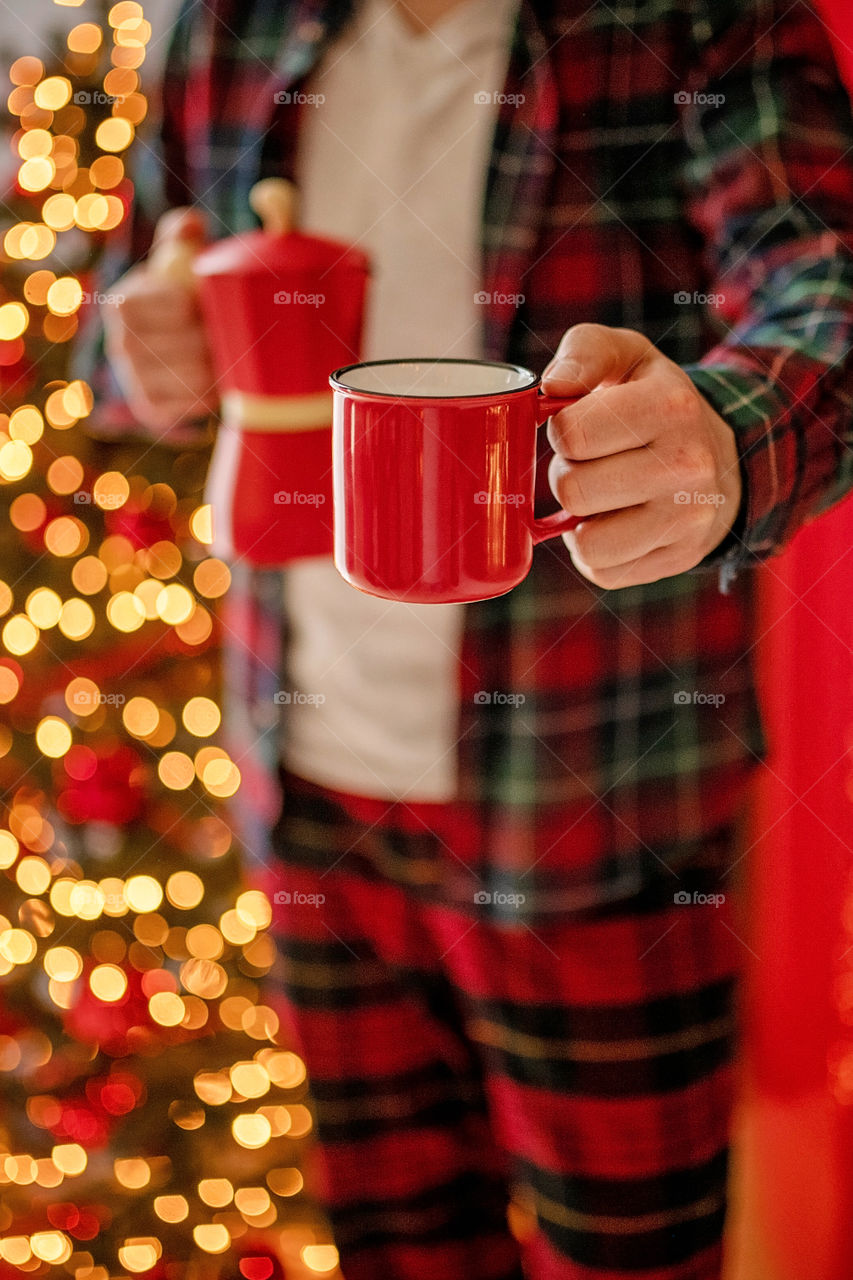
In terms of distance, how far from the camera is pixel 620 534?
45cm

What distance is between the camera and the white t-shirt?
63 cm

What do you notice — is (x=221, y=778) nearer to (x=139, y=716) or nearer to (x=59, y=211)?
(x=139, y=716)

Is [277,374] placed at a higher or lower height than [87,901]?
higher

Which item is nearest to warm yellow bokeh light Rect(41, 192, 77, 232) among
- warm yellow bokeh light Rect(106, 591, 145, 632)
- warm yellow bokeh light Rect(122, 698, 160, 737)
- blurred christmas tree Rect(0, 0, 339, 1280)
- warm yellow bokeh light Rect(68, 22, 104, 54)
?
blurred christmas tree Rect(0, 0, 339, 1280)
